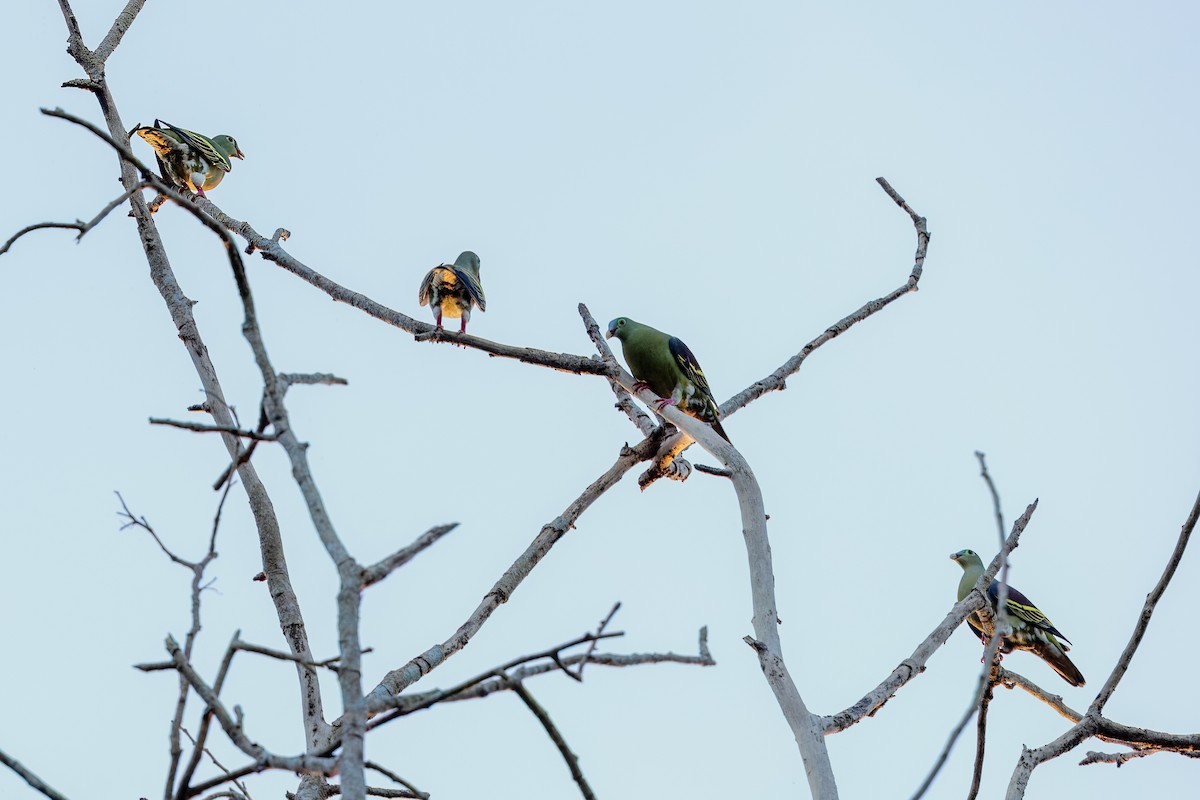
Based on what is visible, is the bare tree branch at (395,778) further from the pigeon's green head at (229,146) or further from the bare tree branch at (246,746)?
the pigeon's green head at (229,146)

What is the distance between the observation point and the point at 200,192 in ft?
28.0

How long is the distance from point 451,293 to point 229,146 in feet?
14.9

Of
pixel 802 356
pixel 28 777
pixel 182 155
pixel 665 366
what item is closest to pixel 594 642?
pixel 28 777

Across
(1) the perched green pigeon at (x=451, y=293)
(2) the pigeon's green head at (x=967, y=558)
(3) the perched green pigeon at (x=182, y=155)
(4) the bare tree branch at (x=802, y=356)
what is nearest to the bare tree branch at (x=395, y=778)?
(4) the bare tree branch at (x=802, y=356)

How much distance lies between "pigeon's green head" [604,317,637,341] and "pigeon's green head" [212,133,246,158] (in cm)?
485

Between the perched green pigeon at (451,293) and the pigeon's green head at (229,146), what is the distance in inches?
162

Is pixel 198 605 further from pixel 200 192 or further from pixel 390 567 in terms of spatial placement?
pixel 200 192

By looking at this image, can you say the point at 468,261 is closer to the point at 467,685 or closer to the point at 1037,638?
the point at 1037,638

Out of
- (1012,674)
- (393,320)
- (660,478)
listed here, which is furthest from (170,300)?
(1012,674)

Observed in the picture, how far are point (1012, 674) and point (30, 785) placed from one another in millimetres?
4294

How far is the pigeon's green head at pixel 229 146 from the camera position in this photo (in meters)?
11.2

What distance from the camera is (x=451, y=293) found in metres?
7.97

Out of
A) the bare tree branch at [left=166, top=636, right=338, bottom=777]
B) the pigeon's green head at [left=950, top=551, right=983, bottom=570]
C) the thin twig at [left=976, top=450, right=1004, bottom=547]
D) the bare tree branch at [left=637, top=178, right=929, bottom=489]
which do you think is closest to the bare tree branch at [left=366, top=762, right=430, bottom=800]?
the bare tree branch at [left=166, top=636, right=338, bottom=777]

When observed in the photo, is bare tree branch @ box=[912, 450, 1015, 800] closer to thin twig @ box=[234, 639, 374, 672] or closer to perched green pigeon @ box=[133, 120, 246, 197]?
thin twig @ box=[234, 639, 374, 672]
